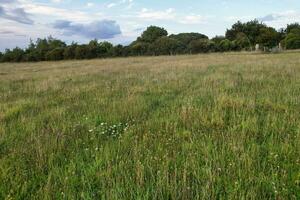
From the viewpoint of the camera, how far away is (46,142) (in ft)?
17.8

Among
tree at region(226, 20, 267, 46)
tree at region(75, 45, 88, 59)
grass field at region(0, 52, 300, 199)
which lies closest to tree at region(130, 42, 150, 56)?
tree at region(75, 45, 88, 59)

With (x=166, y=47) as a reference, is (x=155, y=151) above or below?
below

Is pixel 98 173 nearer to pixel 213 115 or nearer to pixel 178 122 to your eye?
pixel 178 122

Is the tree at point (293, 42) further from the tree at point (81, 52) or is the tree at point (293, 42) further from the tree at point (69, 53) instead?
the tree at point (69, 53)

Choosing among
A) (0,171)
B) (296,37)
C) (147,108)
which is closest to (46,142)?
(0,171)

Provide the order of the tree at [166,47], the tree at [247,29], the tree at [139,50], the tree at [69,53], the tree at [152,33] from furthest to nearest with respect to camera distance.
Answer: the tree at [152,33] → the tree at [247,29] → the tree at [69,53] → the tree at [139,50] → the tree at [166,47]

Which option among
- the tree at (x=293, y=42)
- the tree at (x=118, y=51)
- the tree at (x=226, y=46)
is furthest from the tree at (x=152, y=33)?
the tree at (x=293, y=42)

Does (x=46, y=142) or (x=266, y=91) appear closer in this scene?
(x=46, y=142)

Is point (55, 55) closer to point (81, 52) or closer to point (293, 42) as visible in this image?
point (81, 52)

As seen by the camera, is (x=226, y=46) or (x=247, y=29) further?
(x=247, y=29)

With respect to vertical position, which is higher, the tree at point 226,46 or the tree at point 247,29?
the tree at point 247,29

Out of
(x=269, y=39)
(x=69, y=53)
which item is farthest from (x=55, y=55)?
(x=269, y=39)

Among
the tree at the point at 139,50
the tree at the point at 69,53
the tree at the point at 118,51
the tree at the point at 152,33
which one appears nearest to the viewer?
the tree at the point at 118,51

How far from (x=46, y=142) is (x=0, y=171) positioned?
3.68ft
